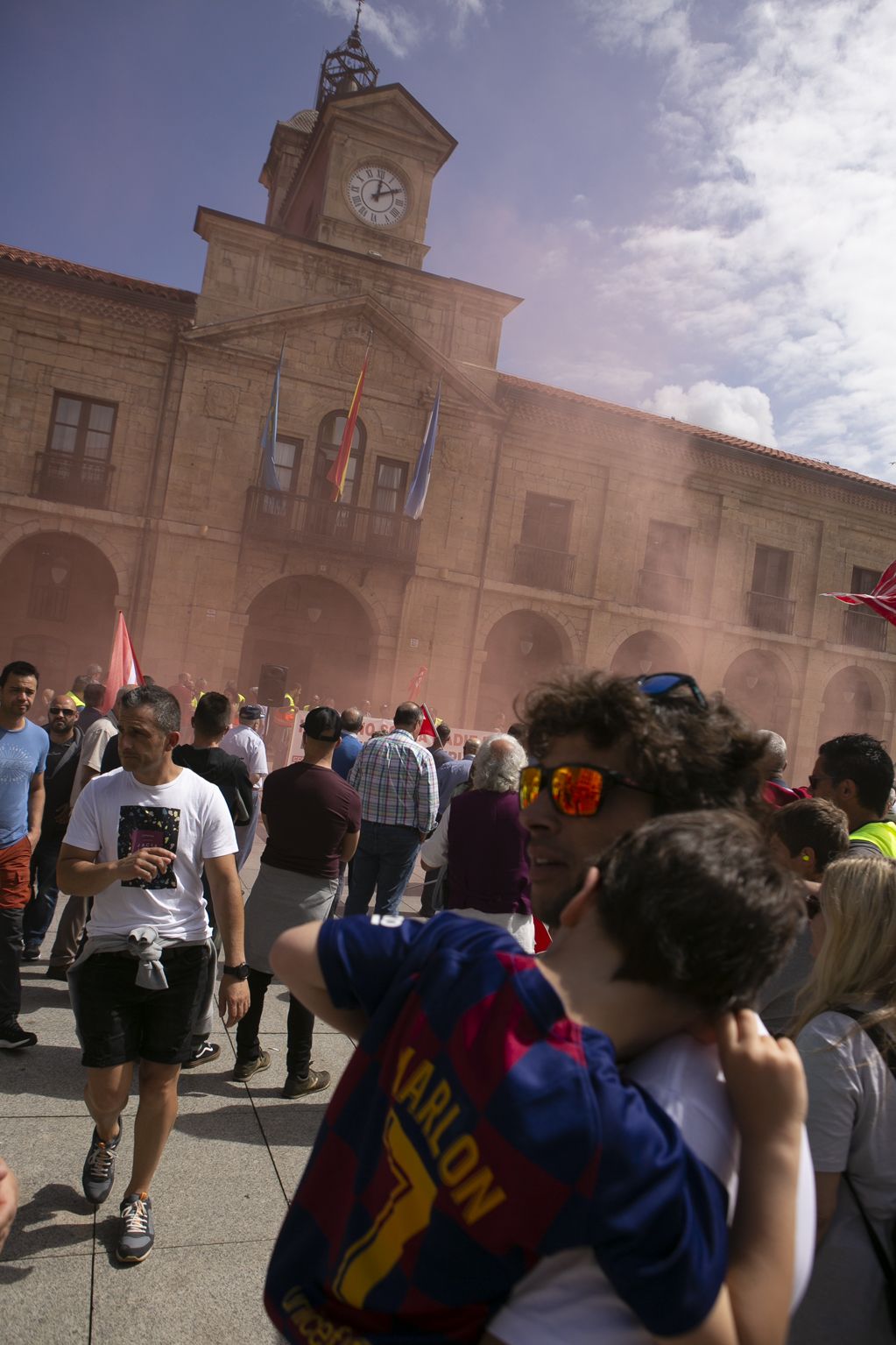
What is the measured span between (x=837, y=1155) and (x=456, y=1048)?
1245 millimetres

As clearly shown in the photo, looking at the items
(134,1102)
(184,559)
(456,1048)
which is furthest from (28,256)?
(456,1048)

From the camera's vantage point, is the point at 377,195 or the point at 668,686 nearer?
the point at 668,686

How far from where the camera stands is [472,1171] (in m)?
1.00

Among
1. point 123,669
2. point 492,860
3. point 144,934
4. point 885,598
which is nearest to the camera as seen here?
point 144,934

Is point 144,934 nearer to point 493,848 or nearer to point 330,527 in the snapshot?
point 493,848

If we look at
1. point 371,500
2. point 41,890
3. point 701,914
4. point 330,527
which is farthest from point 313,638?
point 701,914

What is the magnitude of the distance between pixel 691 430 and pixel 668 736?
22.0 meters

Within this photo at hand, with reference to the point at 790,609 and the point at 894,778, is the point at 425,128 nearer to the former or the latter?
the point at 790,609

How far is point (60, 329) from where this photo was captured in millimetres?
16953

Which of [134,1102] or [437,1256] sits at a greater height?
[437,1256]

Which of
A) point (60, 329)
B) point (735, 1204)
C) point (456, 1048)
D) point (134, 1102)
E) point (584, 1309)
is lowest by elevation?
point (134, 1102)

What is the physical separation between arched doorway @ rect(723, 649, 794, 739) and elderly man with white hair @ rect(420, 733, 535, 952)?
19867mm

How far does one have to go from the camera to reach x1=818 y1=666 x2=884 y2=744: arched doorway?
80.5 ft

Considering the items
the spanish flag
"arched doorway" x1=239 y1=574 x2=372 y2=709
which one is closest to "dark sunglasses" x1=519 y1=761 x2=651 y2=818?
the spanish flag
